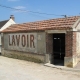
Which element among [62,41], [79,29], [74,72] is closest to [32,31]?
[62,41]

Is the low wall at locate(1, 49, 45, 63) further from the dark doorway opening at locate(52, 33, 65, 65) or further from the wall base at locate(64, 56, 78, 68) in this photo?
the wall base at locate(64, 56, 78, 68)

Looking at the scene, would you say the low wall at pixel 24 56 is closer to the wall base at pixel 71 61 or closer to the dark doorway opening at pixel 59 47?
the dark doorway opening at pixel 59 47

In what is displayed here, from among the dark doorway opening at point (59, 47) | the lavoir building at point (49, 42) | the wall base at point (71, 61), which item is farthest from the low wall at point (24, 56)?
the wall base at point (71, 61)

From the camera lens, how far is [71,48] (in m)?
14.9

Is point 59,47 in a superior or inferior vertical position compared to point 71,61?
superior

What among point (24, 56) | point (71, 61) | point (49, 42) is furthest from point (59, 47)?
point (71, 61)

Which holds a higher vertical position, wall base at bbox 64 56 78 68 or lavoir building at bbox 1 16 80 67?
lavoir building at bbox 1 16 80 67

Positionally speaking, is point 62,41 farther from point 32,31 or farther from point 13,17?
point 13,17

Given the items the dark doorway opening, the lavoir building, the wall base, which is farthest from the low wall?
the wall base

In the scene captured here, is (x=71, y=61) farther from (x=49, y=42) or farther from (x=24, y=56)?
(x=24, y=56)

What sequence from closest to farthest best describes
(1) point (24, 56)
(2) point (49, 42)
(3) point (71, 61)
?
(3) point (71, 61), (2) point (49, 42), (1) point (24, 56)

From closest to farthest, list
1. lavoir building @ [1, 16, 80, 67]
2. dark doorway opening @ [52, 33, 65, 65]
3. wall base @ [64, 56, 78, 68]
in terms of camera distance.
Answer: wall base @ [64, 56, 78, 68] → lavoir building @ [1, 16, 80, 67] → dark doorway opening @ [52, 33, 65, 65]

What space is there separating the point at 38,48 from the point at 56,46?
2.33 m

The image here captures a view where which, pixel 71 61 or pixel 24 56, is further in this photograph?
pixel 24 56
